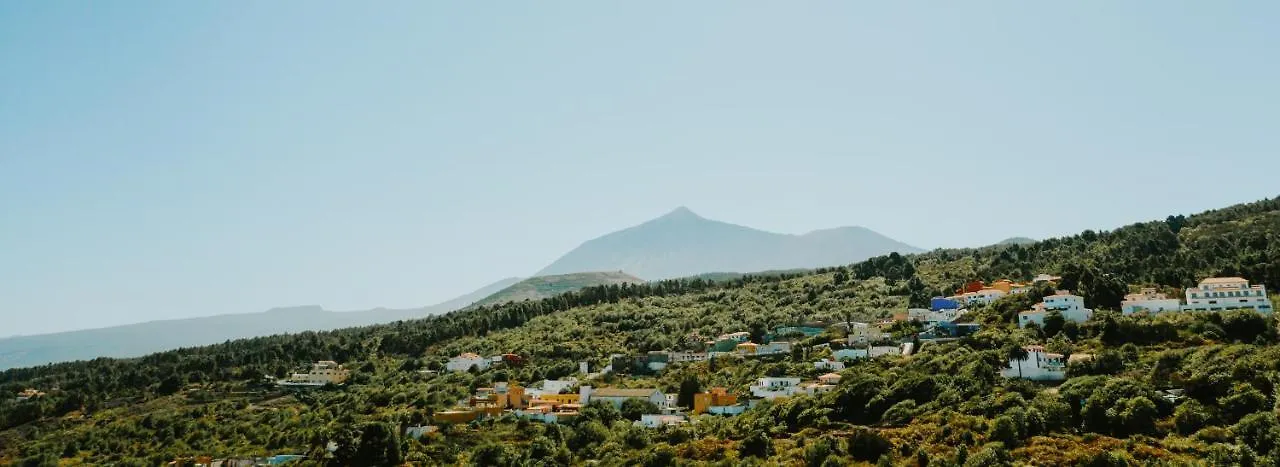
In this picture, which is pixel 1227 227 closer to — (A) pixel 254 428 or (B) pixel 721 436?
(B) pixel 721 436

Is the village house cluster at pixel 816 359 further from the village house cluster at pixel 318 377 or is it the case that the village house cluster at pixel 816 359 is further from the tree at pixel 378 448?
the village house cluster at pixel 318 377

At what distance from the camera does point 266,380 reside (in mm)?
90375

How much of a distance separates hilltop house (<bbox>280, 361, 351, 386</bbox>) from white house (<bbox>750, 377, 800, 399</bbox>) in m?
47.5

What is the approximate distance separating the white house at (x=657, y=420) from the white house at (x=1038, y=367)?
1996 centimetres

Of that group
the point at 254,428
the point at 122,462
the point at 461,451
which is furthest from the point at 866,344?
the point at 122,462

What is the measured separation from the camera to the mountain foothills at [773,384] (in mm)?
39500

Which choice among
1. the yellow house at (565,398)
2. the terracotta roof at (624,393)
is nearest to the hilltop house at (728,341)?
the terracotta roof at (624,393)

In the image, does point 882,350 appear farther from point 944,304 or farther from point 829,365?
point 944,304

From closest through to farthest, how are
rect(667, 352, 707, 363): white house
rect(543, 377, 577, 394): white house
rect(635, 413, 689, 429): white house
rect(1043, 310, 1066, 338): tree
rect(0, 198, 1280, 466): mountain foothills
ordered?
rect(0, 198, 1280, 466): mountain foothills → rect(635, 413, 689, 429): white house → rect(1043, 310, 1066, 338): tree → rect(543, 377, 577, 394): white house → rect(667, 352, 707, 363): white house

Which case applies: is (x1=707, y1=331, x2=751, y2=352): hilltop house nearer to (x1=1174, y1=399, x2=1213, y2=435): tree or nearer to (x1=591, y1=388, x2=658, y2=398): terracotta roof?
(x1=591, y1=388, x2=658, y2=398): terracotta roof

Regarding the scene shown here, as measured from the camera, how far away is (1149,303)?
207 ft

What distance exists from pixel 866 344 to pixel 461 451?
34641mm

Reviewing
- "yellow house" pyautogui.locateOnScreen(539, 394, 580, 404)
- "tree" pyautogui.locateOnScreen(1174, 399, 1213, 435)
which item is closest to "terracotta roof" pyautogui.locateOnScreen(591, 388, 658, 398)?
"yellow house" pyautogui.locateOnScreen(539, 394, 580, 404)

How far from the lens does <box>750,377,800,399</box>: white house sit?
58.7 metres
